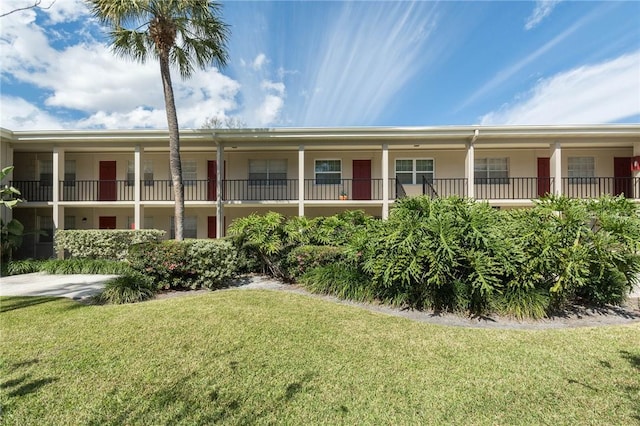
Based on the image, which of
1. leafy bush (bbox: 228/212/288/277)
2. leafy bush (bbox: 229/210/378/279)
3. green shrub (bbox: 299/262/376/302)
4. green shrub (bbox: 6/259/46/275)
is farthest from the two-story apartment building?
green shrub (bbox: 299/262/376/302)

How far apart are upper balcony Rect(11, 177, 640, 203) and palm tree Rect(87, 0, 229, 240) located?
4.69m

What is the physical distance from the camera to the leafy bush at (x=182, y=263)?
712cm

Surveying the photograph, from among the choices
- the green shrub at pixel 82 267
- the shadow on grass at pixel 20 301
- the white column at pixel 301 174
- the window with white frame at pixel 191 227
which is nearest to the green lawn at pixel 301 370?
the shadow on grass at pixel 20 301

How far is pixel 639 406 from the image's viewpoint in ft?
9.33

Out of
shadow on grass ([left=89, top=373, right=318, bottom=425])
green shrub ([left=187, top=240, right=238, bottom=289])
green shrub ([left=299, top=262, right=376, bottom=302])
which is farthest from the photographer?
green shrub ([left=187, top=240, right=238, bottom=289])

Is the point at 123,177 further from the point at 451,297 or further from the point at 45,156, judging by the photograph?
the point at 451,297

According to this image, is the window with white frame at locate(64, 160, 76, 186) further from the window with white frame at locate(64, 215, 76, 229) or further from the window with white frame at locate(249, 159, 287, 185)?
the window with white frame at locate(249, 159, 287, 185)

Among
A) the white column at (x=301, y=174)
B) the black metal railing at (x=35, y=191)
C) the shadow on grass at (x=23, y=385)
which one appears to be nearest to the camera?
the shadow on grass at (x=23, y=385)

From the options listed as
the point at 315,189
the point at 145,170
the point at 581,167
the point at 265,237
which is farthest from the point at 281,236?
the point at 581,167

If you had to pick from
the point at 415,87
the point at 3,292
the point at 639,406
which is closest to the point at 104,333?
the point at 3,292

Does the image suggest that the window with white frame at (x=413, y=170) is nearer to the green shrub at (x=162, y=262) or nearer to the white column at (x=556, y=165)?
the white column at (x=556, y=165)

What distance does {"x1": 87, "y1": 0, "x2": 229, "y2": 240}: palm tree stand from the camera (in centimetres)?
867

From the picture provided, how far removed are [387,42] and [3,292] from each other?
13.2 metres

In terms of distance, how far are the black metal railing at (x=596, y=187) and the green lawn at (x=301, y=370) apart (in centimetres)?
1154
